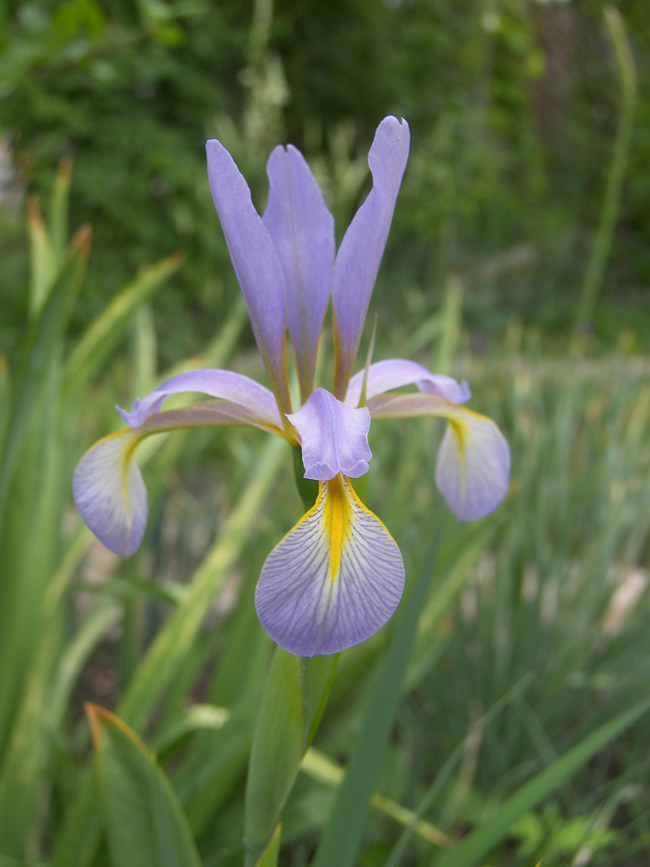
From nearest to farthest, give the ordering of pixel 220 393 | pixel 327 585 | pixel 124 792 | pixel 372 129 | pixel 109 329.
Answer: pixel 327 585, pixel 220 393, pixel 124 792, pixel 109 329, pixel 372 129

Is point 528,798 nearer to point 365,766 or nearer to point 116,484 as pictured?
point 365,766

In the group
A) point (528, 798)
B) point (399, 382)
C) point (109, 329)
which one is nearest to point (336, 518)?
point (399, 382)

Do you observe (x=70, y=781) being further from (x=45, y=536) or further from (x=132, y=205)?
(x=132, y=205)

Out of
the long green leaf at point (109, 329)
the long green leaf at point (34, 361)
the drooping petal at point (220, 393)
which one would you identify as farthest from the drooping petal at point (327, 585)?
the long green leaf at point (109, 329)

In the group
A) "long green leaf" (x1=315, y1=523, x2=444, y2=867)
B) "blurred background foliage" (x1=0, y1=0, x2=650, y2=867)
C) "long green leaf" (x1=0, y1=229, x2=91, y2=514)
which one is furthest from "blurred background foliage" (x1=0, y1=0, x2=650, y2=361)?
"long green leaf" (x1=315, y1=523, x2=444, y2=867)

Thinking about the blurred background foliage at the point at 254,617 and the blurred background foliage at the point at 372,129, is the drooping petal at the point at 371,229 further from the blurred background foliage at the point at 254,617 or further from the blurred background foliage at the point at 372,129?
the blurred background foliage at the point at 372,129
